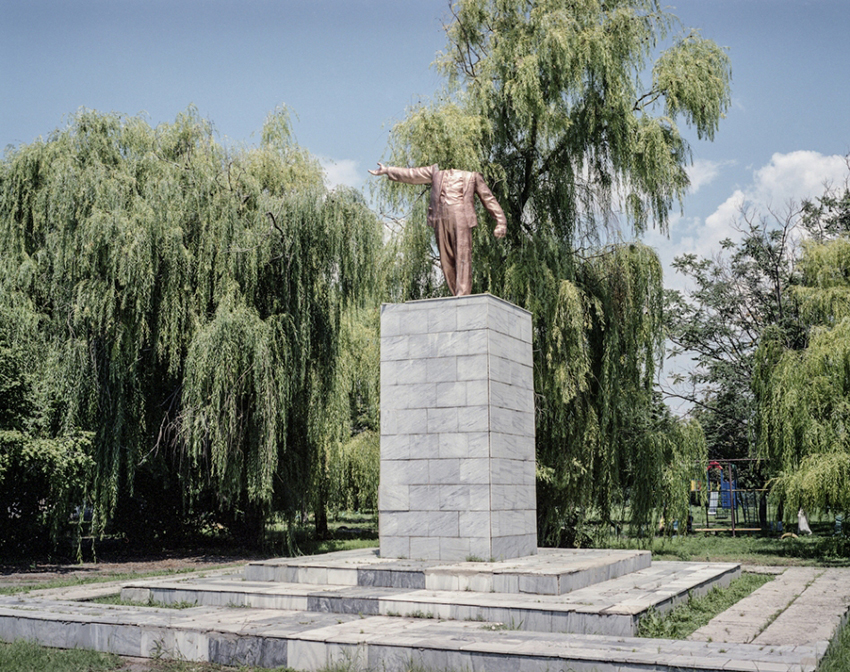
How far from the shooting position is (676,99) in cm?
1446

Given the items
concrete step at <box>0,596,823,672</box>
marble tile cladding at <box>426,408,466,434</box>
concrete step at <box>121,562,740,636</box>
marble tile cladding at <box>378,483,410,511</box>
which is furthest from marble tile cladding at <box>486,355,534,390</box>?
concrete step at <box>0,596,823,672</box>

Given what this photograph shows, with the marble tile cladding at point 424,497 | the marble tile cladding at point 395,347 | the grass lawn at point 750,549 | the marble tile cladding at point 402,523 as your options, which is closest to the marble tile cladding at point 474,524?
the marble tile cladding at point 424,497

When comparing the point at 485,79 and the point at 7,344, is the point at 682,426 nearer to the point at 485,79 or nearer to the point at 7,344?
the point at 485,79

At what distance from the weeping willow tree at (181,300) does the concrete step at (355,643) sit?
6190 millimetres

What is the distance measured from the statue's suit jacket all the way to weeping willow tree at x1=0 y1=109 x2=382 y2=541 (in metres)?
4.39

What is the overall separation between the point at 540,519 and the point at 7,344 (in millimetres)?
8779

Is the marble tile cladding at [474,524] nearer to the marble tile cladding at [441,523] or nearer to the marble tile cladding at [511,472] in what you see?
the marble tile cladding at [441,523]

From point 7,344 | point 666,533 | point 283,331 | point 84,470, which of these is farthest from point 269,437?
point 666,533

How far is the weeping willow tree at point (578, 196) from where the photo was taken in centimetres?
1401

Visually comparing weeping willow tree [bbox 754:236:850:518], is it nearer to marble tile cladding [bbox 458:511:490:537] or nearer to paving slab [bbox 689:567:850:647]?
paving slab [bbox 689:567:850:647]

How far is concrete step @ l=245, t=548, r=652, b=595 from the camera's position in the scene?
7.93m

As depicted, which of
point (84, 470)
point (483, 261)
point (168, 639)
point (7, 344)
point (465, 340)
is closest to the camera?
point (168, 639)

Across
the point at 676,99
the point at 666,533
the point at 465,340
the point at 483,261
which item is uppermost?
the point at 676,99

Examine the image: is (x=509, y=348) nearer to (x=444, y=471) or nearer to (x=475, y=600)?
(x=444, y=471)
